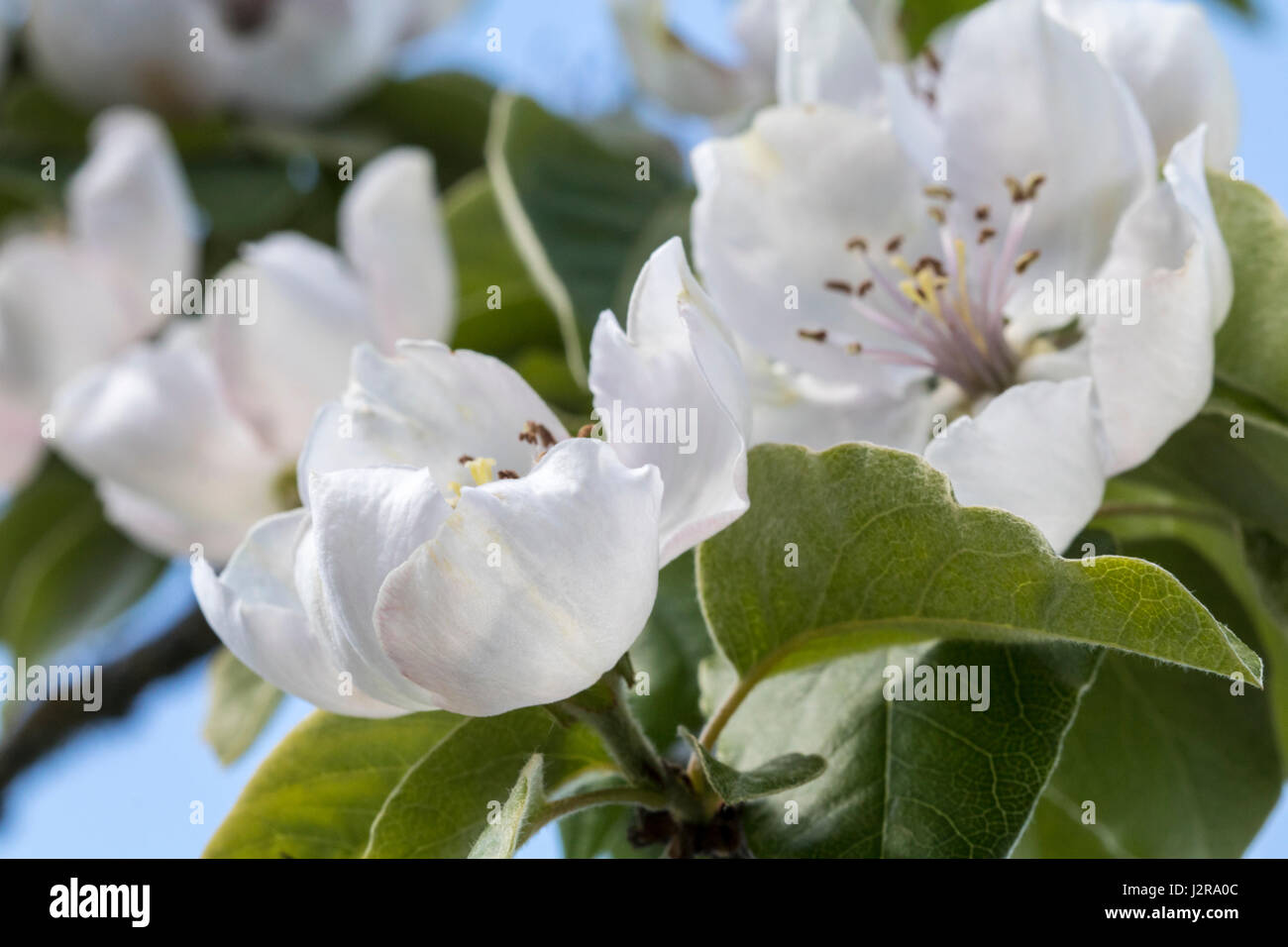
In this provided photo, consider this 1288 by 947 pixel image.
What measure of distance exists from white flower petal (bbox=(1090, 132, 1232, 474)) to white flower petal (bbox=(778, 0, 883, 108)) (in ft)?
0.36

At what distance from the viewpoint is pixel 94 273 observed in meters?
0.73

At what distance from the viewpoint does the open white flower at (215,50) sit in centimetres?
84

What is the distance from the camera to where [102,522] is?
0.84 meters

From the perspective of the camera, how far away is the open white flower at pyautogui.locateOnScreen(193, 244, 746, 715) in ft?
0.84

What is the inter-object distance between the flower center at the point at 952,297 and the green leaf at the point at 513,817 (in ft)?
0.55

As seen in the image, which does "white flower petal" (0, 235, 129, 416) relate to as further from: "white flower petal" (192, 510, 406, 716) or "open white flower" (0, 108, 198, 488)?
"white flower petal" (192, 510, 406, 716)

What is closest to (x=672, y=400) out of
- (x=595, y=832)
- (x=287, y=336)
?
(x=595, y=832)

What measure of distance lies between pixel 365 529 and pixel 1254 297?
0.76ft

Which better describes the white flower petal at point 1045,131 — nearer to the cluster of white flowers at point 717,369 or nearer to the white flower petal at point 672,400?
the cluster of white flowers at point 717,369

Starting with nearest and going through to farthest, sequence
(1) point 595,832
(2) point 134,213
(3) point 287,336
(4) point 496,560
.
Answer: (4) point 496,560 < (1) point 595,832 < (3) point 287,336 < (2) point 134,213

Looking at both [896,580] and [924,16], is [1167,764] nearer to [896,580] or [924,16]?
[896,580]

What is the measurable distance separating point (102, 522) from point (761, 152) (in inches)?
22.4

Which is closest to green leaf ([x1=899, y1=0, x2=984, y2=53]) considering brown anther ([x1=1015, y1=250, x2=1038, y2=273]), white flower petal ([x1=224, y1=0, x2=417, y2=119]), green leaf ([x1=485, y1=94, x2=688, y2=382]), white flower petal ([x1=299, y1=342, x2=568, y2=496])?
green leaf ([x1=485, y1=94, x2=688, y2=382])
